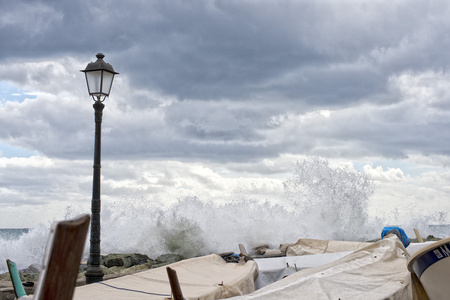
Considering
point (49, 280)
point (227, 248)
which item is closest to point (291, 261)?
point (49, 280)

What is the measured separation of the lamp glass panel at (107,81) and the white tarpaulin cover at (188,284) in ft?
10.1

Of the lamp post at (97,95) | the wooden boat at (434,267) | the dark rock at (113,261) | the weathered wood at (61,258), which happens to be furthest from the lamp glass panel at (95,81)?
the dark rock at (113,261)

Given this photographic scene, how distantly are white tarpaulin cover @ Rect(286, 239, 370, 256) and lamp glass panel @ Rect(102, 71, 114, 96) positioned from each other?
674cm

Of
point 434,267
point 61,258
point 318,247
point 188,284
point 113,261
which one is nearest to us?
point 61,258

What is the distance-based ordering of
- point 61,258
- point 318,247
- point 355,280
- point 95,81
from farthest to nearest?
point 318,247
point 95,81
point 355,280
point 61,258

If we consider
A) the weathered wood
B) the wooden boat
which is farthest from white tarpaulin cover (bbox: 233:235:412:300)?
the weathered wood

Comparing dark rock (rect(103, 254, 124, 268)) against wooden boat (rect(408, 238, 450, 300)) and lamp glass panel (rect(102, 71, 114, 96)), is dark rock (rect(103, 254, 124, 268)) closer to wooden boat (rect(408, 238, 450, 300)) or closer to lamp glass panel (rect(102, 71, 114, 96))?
lamp glass panel (rect(102, 71, 114, 96))

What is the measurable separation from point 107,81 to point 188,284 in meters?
3.64

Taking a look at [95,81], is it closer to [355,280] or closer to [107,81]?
[107,81]

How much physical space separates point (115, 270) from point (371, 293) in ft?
28.5

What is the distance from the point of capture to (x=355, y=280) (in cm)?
671

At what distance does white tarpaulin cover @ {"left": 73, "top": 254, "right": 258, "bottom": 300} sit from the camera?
22.5 feet

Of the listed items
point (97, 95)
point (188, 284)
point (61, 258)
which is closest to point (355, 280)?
point (188, 284)

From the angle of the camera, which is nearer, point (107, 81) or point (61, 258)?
point (61, 258)
